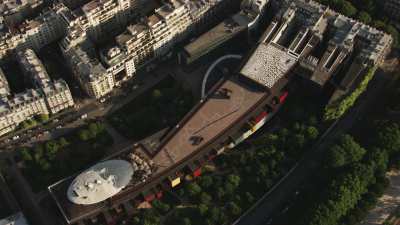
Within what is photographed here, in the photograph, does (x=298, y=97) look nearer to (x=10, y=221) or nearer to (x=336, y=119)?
(x=336, y=119)

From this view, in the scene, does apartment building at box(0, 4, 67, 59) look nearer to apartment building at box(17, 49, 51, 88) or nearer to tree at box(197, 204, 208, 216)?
apartment building at box(17, 49, 51, 88)

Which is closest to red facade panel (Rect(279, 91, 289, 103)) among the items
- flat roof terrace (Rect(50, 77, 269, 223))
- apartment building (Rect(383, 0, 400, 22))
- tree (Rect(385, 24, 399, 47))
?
flat roof terrace (Rect(50, 77, 269, 223))

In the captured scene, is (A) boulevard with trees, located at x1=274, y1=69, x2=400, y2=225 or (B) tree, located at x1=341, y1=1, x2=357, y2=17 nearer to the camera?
(A) boulevard with trees, located at x1=274, y1=69, x2=400, y2=225

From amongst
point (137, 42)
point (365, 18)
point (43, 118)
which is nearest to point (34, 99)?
point (43, 118)

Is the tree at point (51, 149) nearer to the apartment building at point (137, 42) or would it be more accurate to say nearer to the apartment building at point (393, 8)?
the apartment building at point (137, 42)

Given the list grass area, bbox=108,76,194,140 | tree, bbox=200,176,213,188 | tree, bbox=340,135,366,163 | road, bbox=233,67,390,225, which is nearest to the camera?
road, bbox=233,67,390,225

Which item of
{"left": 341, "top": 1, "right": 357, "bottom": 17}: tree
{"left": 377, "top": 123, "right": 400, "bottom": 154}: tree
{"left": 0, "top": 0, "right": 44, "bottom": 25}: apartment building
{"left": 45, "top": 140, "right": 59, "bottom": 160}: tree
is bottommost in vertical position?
{"left": 45, "top": 140, "right": 59, "bottom": 160}: tree

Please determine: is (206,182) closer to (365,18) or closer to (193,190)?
(193,190)
